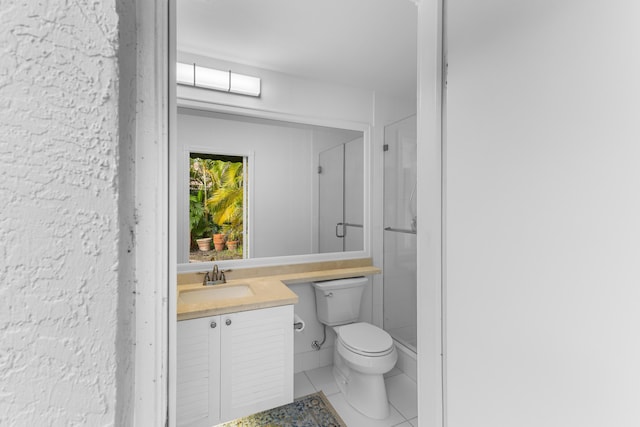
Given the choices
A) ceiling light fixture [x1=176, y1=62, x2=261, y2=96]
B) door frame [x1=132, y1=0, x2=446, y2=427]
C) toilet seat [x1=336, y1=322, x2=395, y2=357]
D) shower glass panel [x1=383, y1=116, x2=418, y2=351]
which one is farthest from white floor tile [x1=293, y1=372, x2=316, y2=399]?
ceiling light fixture [x1=176, y1=62, x2=261, y2=96]

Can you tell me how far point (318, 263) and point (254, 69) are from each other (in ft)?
4.87

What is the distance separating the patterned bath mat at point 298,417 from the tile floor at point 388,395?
0.07 m

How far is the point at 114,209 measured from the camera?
25cm

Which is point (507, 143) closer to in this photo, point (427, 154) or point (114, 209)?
point (427, 154)

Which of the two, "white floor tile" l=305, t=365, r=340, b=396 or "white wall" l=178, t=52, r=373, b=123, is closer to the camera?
"white wall" l=178, t=52, r=373, b=123

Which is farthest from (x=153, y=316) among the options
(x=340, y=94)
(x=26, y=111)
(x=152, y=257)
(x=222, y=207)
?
(x=340, y=94)

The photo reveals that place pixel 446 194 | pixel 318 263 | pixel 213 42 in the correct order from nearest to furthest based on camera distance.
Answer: pixel 446 194 < pixel 213 42 < pixel 318 263

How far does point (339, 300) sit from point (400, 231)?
715mm

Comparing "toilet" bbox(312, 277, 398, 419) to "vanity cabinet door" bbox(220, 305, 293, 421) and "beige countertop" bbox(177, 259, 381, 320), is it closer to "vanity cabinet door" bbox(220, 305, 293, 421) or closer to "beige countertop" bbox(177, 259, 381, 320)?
"beige countertop" bbox(177, 259, 381, 320)

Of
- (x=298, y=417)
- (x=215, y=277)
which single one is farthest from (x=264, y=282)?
(x=298, y=417)

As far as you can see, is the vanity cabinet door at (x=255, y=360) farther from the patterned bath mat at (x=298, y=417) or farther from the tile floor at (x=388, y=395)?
the tile floor at (x=388, y=395)

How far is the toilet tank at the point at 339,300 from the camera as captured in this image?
2098 millimetres

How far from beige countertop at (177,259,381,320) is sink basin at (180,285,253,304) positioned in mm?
17

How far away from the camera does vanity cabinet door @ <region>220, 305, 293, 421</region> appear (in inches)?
59.5
